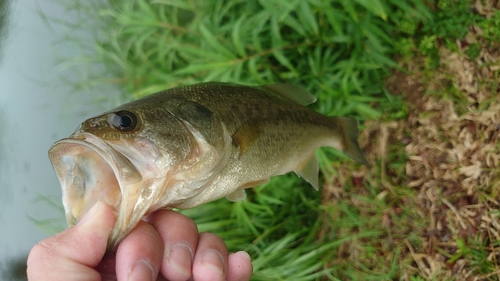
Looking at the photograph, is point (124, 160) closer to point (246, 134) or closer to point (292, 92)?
point (246, 134)

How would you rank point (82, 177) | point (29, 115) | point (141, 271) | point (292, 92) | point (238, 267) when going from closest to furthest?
point (141, 271) < point (82, 177) < point (238, 267) < point (292, 92) < point (29, 115)

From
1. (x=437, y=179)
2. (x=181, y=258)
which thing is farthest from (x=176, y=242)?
(x=437, y=179)

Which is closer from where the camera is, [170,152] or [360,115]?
[170,152]

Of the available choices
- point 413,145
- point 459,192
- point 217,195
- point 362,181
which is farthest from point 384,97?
point 217,195

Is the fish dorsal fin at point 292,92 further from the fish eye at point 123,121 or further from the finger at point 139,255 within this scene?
the finger at point 139,255

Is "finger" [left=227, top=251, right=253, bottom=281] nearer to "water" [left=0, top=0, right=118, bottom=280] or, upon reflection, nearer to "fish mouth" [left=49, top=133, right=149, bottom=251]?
"fish mouth" [left=49, top=133, right=149, bottom=251]

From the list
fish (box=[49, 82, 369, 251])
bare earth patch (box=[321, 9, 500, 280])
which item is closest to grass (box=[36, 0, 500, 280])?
bare earth patch (box=[321, 9, 500, 280])
